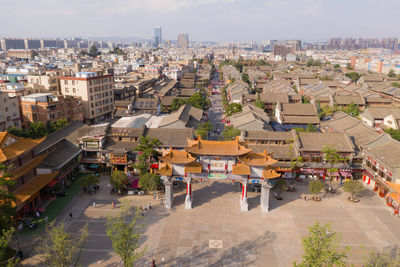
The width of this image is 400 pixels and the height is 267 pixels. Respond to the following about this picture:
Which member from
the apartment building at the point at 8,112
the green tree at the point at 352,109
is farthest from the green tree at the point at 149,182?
the green tree at the point at 352,109

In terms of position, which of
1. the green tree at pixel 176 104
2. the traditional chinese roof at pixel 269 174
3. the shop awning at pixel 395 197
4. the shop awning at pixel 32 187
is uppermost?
the green tree at pixel 176 104

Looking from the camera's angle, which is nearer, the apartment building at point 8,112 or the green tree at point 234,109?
the apartment building at point 8,112

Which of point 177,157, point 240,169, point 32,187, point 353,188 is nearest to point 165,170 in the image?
point 177,157

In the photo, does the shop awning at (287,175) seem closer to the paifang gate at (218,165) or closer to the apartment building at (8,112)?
the paifang gate at (218,165)

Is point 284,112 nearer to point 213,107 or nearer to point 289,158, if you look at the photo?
point 289,158

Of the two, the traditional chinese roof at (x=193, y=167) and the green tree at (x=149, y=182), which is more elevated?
the traditional chinese roof at (x=193, y=167)

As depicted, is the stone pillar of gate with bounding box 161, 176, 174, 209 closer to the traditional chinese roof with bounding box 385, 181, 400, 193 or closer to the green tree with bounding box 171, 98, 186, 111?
the traditional chinese roof with bounding box 385, 181, 400, 193
